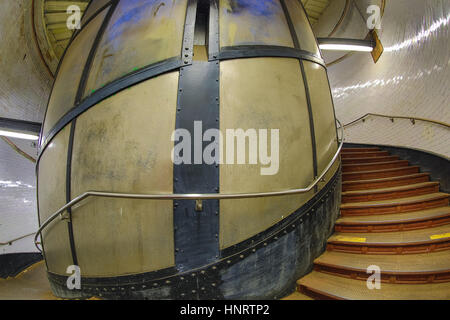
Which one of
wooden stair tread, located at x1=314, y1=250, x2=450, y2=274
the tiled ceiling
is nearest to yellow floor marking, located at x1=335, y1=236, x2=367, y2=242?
wooden stair tread, located at x1=314, y1=250, x2=450, y2=274

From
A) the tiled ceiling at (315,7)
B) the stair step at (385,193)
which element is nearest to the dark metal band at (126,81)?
the stair step at (385,193)

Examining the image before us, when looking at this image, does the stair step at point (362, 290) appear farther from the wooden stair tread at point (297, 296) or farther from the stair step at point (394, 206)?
the stair step at point (394, 206)

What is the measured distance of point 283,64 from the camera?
2.37m

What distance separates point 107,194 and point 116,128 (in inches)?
→ 26.9

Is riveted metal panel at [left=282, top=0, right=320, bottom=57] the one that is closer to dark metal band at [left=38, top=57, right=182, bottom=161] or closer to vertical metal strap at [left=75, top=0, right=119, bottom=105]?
dark metal band at [left=38, top=57, right=182, bottom=161]

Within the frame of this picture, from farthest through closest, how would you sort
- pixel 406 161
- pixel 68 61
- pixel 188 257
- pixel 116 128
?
1. pixel 406 161
2. pixel 68 61
3. pixel 116 128
4. pixel 188 257

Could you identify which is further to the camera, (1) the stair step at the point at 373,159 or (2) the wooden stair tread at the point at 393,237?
(1) the stair step at the point at 373,159

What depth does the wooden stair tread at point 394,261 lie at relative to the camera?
6.61 feet

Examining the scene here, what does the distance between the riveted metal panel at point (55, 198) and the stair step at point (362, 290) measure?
2.49m

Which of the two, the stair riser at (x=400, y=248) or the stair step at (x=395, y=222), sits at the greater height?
the stair step at (x=395, y=222)

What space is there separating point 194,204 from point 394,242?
2.25 meters

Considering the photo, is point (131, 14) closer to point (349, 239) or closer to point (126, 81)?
point (126, 81)

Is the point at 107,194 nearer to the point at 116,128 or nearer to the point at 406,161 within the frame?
the point at 116,128

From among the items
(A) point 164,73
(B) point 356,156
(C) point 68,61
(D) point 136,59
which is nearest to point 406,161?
(B) point 356,156
